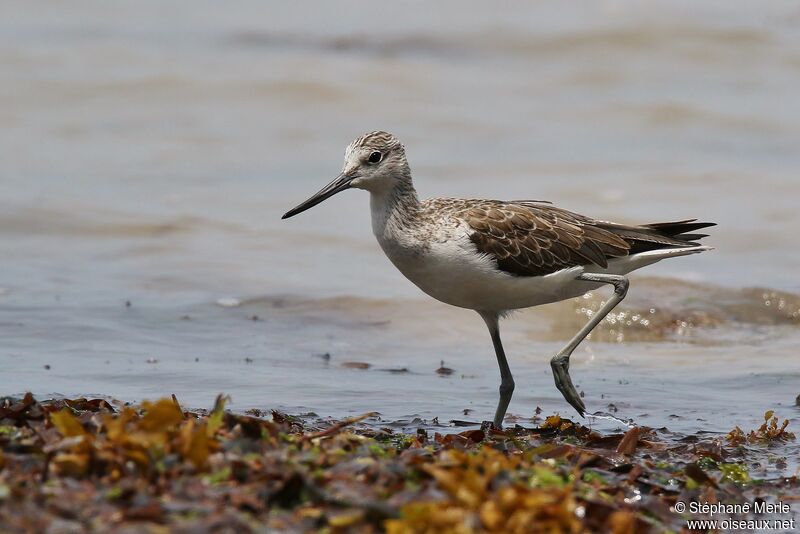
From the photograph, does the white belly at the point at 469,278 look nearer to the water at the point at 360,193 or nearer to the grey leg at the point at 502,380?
the grey leg at the point at 502,380

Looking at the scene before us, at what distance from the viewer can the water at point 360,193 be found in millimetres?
9672

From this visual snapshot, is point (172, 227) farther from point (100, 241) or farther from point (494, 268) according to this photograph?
point (494, 268)

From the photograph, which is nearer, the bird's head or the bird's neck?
the bird's neck

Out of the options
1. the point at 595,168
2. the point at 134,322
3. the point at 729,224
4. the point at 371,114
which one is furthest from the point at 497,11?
the point at 134,322

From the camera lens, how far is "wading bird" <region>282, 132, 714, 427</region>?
791cm

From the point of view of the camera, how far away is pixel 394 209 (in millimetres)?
8141

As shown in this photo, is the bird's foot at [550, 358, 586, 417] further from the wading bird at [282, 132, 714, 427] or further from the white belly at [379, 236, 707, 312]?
the white belly at [379, 236, 707, 312]

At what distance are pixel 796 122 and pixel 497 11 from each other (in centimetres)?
743

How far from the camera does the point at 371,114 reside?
18781 millimetres

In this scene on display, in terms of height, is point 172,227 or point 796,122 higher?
point 796,122

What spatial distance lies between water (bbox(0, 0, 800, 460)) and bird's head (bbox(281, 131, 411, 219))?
157 centimetres

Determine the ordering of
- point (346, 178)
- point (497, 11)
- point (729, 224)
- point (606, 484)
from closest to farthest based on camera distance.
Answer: point (606, 484)
point (346, 178)
point (729, 224)
point (497, 11)

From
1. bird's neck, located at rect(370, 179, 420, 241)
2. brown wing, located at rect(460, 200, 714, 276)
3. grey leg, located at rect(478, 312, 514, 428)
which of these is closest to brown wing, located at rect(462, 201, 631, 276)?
brown wing, located at rect(460, 200, 714, 276)

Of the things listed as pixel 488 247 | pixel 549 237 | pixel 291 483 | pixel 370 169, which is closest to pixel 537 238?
pixel 549 237
